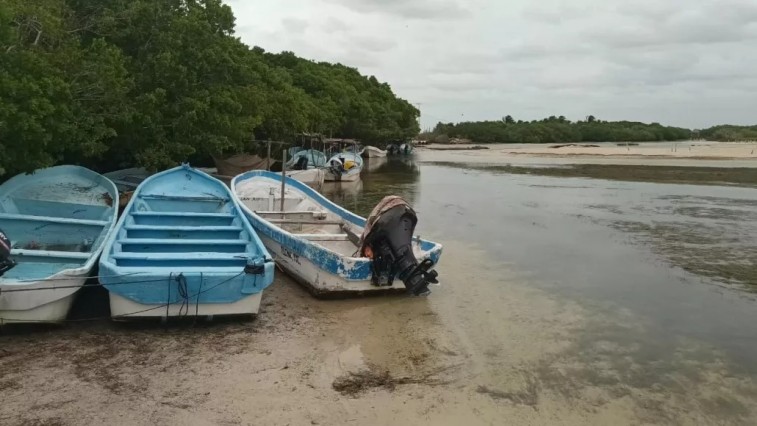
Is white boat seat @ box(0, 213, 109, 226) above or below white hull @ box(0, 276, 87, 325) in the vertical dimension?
above

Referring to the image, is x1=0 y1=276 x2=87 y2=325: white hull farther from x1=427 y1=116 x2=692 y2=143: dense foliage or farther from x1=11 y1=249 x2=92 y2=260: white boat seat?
x1=427 y1=116 x2=692 y2=143: dense foliage

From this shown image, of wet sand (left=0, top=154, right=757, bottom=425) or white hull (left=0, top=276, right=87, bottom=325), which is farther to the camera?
white hull (left=0, top=276, right=87, bottom=325)

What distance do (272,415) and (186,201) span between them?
6321mm

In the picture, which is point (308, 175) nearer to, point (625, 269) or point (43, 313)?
point (625, 269)

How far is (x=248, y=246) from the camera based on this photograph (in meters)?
8.04

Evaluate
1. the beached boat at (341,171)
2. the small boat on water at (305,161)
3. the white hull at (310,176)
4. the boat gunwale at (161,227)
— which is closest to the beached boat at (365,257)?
the boat gunwale at (161,227)

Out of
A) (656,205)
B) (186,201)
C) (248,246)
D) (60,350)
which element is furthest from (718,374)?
(656,205)

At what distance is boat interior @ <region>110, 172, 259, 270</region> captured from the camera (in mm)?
7141

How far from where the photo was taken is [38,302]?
6.03 m

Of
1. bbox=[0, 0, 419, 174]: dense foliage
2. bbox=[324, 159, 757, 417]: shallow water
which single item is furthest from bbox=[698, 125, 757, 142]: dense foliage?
bbox=[0, 0, 419, 174]: dense foliage

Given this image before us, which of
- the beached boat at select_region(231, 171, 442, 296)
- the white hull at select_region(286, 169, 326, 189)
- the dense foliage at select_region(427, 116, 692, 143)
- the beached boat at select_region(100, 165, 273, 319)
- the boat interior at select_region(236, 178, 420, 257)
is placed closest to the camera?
the beached boat at select_region(100, 165, 273, 319)

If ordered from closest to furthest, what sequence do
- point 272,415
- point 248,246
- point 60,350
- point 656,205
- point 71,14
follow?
point 272,415, point 60,350, point 248,246, point 71,14, point 656,205

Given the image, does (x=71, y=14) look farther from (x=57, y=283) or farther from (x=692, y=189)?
(x=692, y=189)

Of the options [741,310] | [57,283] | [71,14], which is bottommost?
[741,310]
